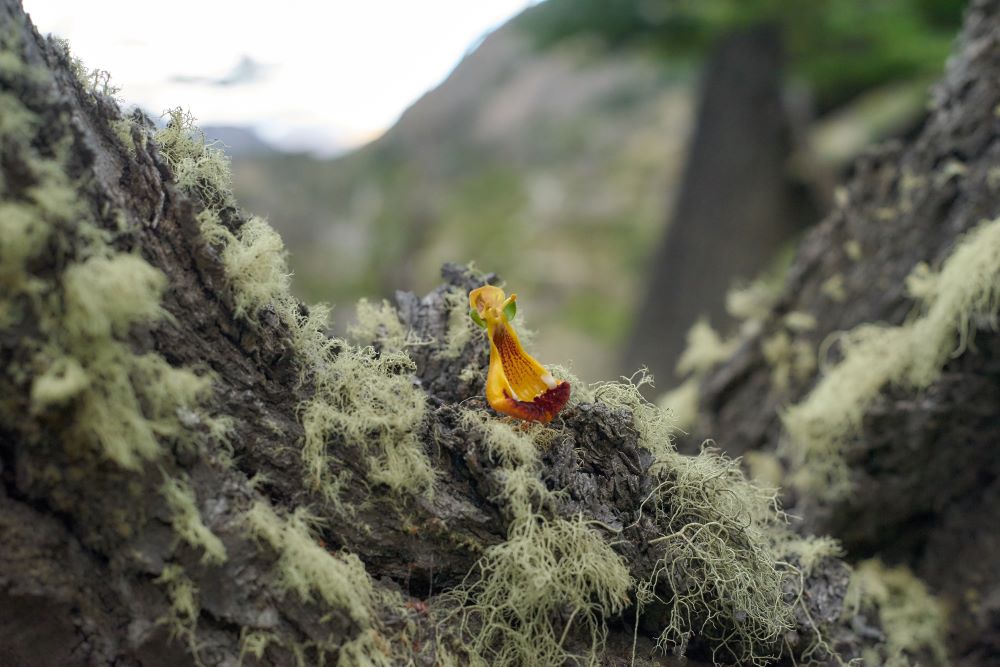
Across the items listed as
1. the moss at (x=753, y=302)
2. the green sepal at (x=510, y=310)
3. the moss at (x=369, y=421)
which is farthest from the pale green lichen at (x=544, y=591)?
the moss at (x=753, y=302)

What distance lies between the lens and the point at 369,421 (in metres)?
1.34

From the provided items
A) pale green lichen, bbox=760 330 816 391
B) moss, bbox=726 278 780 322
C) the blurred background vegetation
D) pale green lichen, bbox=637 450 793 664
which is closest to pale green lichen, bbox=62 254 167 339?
pale green lichen, bbox=637 450 793 664

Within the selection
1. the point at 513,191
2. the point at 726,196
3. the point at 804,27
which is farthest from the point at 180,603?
the point at 513,191

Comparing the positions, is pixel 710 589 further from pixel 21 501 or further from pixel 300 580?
pixel 21 501

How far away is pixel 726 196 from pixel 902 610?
4.91 metres

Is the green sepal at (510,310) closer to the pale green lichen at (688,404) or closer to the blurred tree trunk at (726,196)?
the pale green lichen at (688,404)

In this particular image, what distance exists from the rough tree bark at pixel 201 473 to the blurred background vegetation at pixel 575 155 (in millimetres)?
5069

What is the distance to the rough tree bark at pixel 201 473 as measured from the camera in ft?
3.42

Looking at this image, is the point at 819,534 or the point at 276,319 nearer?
the point at 276,319

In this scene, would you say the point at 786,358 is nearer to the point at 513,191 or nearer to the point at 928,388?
the point at 928,388

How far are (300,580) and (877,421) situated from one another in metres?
1.60

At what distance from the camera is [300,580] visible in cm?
118

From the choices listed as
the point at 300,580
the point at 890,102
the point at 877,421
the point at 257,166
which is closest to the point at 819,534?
the point at 877,421

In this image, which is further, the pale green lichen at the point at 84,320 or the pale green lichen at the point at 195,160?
the pale green lichen at the point at 195,160
